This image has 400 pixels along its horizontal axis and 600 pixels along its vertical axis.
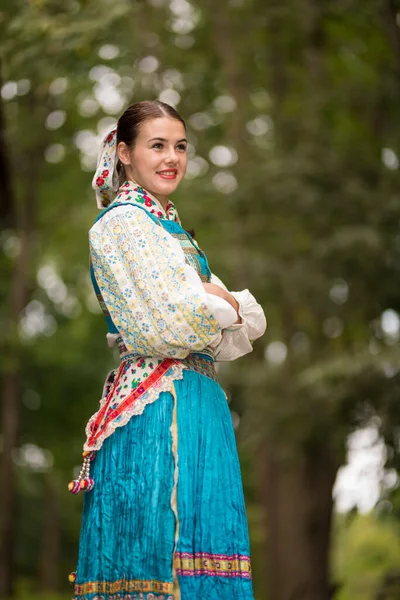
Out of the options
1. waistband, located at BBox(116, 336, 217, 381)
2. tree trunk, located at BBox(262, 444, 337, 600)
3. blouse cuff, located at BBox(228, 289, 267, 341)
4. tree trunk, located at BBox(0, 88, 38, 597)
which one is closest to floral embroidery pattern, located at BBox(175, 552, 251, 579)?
waistband, located at BBox(116, 336, 217, 381)

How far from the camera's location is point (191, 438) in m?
2.86

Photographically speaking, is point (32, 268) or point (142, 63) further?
point (32, 268)

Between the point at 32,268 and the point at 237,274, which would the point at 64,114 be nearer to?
the point at 32,268

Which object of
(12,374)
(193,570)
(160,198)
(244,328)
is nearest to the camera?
(193,570)

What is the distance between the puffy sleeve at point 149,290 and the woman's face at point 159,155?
14cm

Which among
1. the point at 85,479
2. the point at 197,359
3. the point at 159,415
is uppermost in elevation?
the point at 197,359

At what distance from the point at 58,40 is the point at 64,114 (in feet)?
27.0

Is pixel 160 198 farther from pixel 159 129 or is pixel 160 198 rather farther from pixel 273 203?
pixel 273 203

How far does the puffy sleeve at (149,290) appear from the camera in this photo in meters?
2.81

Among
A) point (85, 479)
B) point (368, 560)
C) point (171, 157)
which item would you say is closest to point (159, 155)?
point (171, 157)

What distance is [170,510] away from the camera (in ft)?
9.14

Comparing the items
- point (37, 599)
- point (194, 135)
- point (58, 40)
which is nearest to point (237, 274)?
point (194, 135)

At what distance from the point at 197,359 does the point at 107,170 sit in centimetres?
67

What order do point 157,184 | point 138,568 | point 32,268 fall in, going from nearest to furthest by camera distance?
point 138,568, point 157,184, point 32,268
